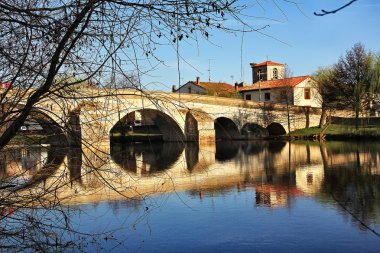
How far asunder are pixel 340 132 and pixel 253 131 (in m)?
8.53

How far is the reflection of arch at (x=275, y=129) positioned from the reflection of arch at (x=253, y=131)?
1439mm

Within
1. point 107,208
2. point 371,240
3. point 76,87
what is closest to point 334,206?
point 371,240

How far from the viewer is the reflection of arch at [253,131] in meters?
43.8

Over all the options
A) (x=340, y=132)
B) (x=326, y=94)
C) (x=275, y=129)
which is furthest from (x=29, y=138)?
(x=275, y=129)

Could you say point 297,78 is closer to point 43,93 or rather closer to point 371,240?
point 371,240

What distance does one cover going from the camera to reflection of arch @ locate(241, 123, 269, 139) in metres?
43.8

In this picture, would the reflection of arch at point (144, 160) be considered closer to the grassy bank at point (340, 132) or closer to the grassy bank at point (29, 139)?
the grassy bank at point (29, 139)

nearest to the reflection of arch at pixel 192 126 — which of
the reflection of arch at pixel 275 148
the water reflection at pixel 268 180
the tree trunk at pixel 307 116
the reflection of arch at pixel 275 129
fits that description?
the reflection of arch at pixel 275 148

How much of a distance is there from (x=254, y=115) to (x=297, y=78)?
13172 millimetres

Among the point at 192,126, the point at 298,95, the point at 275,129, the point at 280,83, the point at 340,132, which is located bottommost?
the point at 340,132

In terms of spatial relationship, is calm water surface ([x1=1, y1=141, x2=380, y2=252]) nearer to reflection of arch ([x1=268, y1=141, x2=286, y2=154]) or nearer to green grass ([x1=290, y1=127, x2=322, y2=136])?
reflection of arch ([x1=268, y1=141, x2=286, y2=154])

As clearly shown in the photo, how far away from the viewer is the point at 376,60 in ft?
129

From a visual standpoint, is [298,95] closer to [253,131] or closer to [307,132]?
[307,132]

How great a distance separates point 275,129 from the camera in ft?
156
